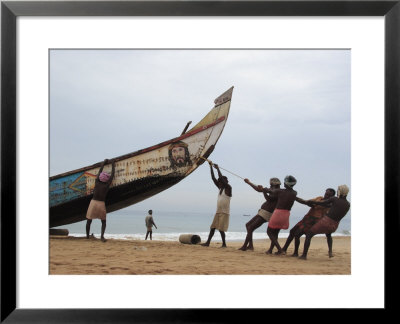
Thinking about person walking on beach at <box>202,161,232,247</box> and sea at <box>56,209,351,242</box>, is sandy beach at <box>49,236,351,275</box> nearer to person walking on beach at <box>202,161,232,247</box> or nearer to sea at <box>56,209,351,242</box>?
sea at <box>56,209,351,242</box>

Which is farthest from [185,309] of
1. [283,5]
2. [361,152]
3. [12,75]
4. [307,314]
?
[283,5]

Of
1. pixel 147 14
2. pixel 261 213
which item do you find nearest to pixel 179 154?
pixel 261 213

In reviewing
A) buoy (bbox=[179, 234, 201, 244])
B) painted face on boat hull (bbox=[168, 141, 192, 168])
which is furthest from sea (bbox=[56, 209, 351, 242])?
painted face on boat hull (bbox=[168, 141, 192, 168])

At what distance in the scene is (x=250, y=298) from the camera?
12.7 ft

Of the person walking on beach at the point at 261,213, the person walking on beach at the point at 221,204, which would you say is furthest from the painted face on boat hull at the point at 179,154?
the person walking on beach at the point at 261,213

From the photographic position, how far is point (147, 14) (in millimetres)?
3871

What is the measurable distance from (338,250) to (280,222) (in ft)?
2.19

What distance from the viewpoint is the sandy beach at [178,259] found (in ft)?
13.5

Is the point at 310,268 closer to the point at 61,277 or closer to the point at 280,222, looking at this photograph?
the point at 280,222

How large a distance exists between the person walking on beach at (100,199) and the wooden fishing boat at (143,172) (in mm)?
46

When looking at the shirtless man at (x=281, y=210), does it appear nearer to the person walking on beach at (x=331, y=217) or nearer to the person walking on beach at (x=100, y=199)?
the person walking on beach at (x=331, y=217)

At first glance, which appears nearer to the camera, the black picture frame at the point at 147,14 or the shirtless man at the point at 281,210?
the black picture frame at the point at 147,14

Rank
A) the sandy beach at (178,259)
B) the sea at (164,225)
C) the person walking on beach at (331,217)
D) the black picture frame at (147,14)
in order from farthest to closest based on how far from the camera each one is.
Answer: the sea at (164,225) → the person walking on beach at (331,217) → the sandy beach at (178,259) → the black picture frame at (147,14)

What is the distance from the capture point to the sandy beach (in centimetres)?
410
